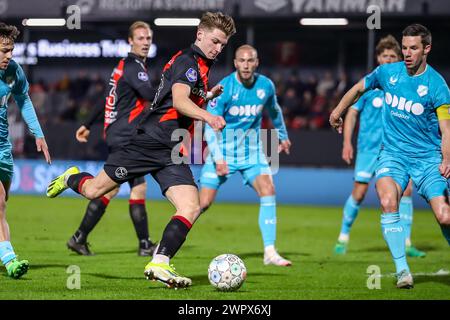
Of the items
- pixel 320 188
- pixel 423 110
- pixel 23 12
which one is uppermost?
pixel 23 12

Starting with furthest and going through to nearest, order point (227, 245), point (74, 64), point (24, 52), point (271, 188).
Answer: point (74, 64)
point (24, 52)
point (227, 245)
point (271, 188)

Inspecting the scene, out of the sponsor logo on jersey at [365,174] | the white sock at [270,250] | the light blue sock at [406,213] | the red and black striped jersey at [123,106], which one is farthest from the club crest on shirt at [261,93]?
the light blue sock at [406,213]

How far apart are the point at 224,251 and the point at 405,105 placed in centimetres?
378

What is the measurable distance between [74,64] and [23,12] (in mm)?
5163

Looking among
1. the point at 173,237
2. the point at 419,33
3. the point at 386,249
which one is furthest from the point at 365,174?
the point at 173,237

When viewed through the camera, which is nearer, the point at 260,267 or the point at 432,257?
the point at 260,267

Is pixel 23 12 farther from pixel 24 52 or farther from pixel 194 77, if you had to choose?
pixel 194 77

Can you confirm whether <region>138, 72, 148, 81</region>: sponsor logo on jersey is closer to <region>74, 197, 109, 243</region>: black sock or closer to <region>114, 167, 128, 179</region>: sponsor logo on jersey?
<region>74, 197, 109, 243</region>: black sock

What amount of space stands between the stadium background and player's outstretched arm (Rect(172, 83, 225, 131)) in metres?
12.8

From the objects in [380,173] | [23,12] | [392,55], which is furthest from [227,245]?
[23,12]

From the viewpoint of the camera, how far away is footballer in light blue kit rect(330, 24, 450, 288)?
7805 mm

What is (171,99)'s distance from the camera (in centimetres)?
747

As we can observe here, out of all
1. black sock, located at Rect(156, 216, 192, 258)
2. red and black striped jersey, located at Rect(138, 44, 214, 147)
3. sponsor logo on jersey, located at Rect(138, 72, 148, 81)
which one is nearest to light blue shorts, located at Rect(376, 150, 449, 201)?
red and black striped jersey, located at Rect(138, 44, 214, 147)

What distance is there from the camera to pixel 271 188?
10.0 m
